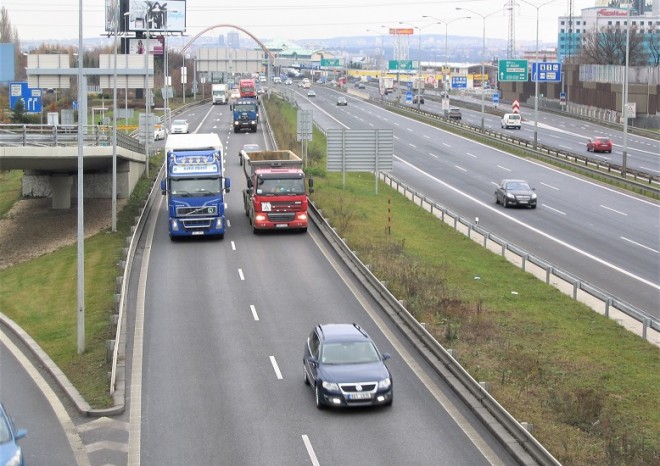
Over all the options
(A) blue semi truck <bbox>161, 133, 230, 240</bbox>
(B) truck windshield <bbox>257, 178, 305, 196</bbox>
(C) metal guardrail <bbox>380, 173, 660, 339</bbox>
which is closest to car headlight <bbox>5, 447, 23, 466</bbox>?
(C) metal guardrail <bbox>380, 173, 660, 339</bbox>

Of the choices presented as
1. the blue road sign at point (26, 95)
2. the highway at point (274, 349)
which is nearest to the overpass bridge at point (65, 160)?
the highway at point (274, 349)

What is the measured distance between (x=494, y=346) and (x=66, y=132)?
3195cm

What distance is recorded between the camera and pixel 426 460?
64.0ft

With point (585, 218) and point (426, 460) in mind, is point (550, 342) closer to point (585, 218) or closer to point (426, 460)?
point (426, 460)

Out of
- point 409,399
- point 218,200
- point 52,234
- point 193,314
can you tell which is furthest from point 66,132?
point 409,399

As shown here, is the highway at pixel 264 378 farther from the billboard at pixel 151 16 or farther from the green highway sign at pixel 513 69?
the billboard at pixel 151 16

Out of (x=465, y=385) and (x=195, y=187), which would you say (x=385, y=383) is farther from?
(x=195, y=187)

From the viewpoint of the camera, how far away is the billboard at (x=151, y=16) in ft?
396

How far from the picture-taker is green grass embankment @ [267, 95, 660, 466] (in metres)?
20.8

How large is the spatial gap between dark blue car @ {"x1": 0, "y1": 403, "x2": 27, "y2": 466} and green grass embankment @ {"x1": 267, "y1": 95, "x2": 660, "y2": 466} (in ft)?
29.8

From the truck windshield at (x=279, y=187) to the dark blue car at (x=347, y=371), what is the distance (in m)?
20.7

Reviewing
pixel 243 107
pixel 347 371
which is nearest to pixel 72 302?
pixel 347 371

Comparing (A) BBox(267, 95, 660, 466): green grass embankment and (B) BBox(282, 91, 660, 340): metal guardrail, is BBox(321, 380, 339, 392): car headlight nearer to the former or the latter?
(A) BBox(267, 95, 660, 466): green grass embankment

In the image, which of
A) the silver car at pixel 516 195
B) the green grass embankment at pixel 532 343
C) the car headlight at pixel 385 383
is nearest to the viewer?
the green grass embankment at pixel 532 343
